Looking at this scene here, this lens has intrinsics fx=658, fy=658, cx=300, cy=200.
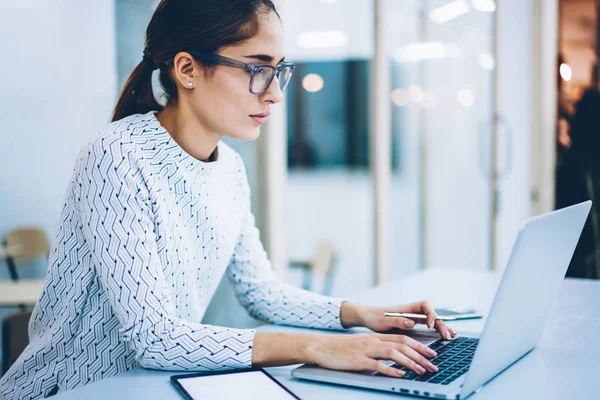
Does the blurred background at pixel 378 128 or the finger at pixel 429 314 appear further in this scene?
the blurred background at pixel 378 128

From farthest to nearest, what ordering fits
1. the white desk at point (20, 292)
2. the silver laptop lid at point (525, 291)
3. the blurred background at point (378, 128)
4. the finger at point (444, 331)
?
the blurred background at point (378, 128)
the white desk at point (20, 292)
the finger at point (444, 331)
the silver laptop lid at point (525, 291)

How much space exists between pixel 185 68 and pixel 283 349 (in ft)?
1.97

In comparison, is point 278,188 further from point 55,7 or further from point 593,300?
point 593,300

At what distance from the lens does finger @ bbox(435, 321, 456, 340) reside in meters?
1.20

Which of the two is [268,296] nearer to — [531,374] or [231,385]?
[231,385]

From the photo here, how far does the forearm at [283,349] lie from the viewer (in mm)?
1067

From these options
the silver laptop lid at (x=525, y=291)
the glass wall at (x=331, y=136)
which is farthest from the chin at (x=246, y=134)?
the glass wall at (x=331, y=136)

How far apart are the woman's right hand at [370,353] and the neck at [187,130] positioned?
52cm

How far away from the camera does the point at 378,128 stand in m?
3.66

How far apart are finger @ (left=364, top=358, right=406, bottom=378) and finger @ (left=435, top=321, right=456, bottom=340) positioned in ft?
0.79

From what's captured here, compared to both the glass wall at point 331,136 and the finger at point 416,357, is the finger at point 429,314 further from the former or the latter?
the glass wall at point 331,136


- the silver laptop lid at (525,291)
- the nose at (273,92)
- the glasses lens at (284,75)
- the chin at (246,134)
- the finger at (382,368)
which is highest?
the glasses lens at (284,75)

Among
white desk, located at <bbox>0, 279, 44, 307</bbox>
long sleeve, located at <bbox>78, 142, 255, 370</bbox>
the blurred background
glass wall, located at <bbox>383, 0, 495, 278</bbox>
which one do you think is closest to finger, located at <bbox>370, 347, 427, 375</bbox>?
long sleeve, located at <bbox>78, 142, 255, 370</bbox>

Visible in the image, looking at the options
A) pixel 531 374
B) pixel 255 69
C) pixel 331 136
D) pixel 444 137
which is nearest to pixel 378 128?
pixel 331 136
